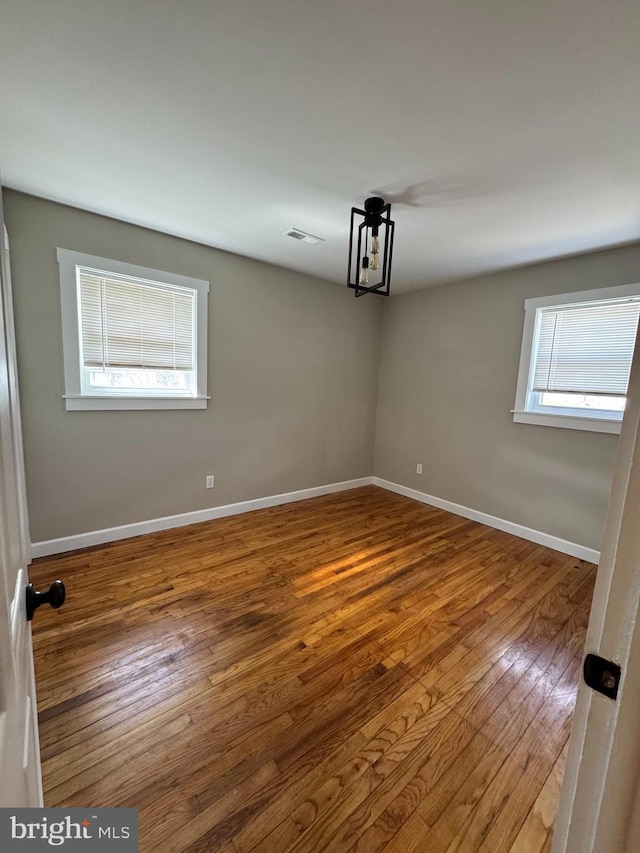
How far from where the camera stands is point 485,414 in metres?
3.48

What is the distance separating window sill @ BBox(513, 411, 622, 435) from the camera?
2.70 meters

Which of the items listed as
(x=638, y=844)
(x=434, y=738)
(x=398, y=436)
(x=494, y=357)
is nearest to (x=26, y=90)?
(x=638, y=844)

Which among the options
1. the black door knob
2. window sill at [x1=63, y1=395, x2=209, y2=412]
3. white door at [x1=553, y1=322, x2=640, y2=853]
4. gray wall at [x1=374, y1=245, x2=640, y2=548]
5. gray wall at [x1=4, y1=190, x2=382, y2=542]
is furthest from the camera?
gray wall at [x1=374, y1=245, x2=640, y2=548]

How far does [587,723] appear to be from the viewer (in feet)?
1.63

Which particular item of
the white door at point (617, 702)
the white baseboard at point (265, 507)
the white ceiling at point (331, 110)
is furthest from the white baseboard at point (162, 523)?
the white door at point (617, 702)

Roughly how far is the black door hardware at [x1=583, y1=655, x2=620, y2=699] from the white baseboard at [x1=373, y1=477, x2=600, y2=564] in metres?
2.80

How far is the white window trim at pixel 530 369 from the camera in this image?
267 centimetres

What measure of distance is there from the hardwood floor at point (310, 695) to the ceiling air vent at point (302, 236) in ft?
8.24

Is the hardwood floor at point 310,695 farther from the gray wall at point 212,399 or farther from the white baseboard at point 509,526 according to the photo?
the gray wall at point 212,399

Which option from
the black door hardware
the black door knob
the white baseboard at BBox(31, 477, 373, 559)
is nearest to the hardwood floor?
the white baseboard at BBox(31, 477, 373, 559)

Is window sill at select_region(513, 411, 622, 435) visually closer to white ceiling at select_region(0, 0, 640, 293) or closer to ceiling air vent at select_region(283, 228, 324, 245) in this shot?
white ceiling at select_region(0, 0, 640, 293)

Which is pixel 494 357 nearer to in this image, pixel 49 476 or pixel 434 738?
pixel 434 738

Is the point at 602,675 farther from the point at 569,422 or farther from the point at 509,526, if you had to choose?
the point at 509,526

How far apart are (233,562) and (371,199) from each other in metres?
2.64
